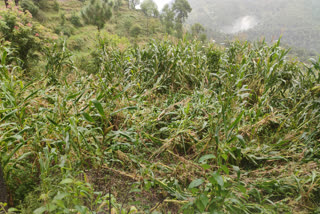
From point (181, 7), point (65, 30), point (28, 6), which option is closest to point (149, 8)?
point (181, 7)

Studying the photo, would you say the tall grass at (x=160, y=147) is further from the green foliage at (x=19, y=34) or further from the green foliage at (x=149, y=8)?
the green foliage at (x=149, y=8)

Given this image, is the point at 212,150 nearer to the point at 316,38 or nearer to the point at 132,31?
the point at 132,31

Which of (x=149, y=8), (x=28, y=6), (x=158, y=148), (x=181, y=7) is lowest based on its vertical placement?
(x=158, y=148)

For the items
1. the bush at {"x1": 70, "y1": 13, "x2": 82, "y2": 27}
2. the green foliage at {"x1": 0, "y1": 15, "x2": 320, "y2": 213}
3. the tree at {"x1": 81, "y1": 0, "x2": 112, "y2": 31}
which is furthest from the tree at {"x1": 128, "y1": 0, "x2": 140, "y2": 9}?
the green foliage at {"x1": 0, "y1": 15, "x2": 320, "y2": 213}

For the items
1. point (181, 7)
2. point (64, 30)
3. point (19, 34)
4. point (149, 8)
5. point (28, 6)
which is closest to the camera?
point (19, 34)

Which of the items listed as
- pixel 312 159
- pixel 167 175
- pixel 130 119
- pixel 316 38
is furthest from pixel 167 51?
pixel 316 38

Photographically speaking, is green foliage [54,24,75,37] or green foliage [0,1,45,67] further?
green foliage [54,24,75,37]

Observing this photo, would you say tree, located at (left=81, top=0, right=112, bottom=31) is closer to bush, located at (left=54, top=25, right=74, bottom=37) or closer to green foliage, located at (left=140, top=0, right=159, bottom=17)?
bush, located at (left=54, top=25, right=74, bottom=37)

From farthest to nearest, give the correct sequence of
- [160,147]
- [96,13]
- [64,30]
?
[96,13], [64,30], [160,147]

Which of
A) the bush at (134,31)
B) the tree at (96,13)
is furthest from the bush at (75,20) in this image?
the bush at (134,31)

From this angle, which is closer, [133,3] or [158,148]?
[158,148]

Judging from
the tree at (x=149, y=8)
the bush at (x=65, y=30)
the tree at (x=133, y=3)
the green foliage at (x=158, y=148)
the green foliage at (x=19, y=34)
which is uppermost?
the tree at (x=133, y=3)

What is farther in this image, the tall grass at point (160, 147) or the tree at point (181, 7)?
the tree at point (181, 7)

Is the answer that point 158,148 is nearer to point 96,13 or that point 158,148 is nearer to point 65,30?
point 65,30
